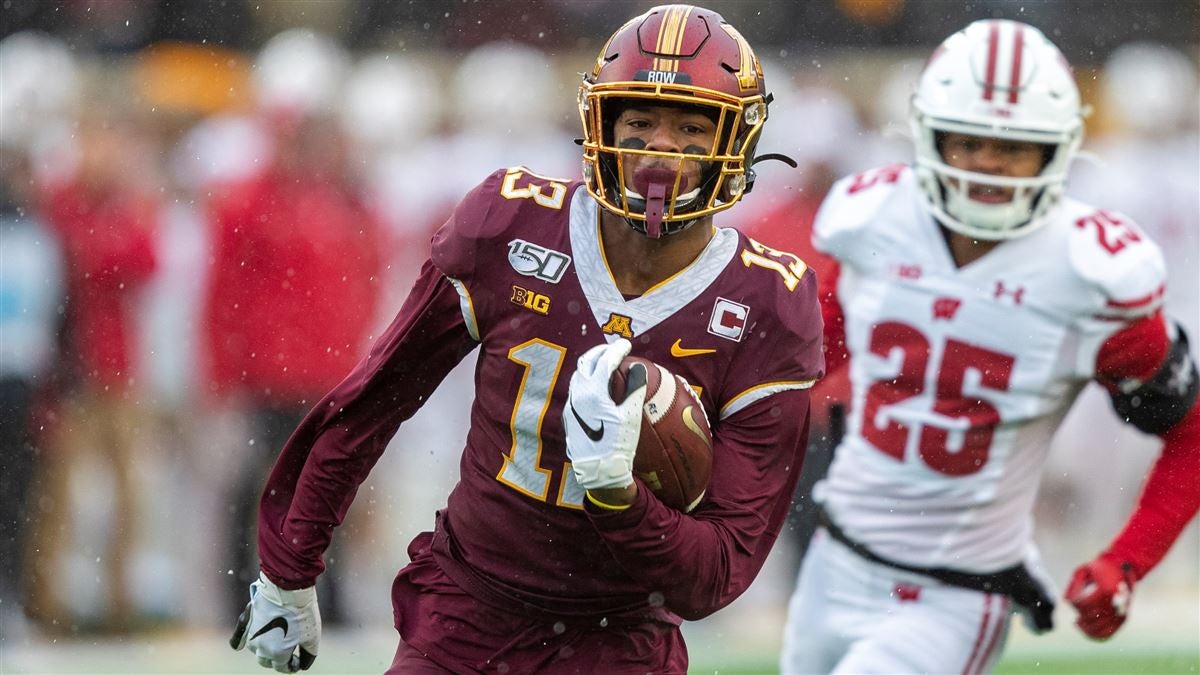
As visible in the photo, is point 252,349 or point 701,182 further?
point 252,349

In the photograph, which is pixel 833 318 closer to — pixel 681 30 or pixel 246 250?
pixel 681 30

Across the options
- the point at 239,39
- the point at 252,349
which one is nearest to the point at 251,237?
the point at 252,349

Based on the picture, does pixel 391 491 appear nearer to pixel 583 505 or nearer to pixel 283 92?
pixel 283 92

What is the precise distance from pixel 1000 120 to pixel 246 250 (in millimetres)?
3594

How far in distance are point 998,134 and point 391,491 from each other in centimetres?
426

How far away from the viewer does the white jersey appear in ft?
15.4

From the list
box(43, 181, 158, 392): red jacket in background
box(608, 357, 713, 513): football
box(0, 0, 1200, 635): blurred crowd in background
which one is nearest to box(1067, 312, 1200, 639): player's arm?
box(608, 357, 713, 513): football

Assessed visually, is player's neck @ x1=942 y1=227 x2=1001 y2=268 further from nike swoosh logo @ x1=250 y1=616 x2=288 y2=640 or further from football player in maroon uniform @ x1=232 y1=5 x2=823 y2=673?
nike swoosh logo @ x1=250 y1=616 x2=288 y2=640

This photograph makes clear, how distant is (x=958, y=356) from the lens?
4777 millimetres

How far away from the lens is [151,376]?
25.1ft

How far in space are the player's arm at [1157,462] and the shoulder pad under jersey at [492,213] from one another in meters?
1.66

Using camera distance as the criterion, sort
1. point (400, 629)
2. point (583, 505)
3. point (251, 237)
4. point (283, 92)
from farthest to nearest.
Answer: point (283, 92), point (251, 237), point (400, 629), point (583, 505)

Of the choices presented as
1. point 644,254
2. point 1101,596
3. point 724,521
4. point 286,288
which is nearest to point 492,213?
point 644,254

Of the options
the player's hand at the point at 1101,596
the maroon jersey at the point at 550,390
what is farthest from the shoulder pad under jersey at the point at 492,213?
the player's hand at the point at 1101,596
